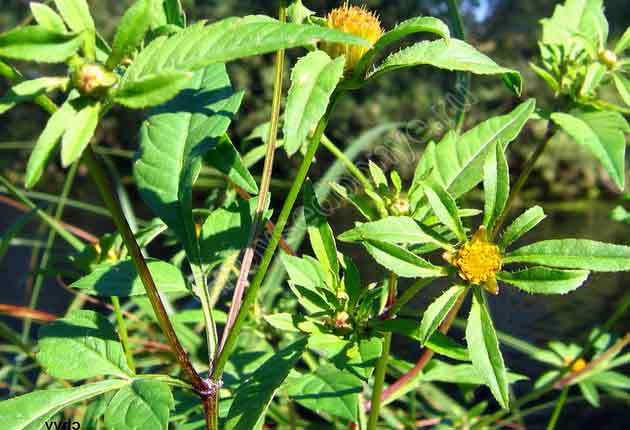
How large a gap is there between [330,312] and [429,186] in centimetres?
10

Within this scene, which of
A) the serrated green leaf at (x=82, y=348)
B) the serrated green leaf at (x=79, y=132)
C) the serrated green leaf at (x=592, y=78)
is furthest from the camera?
the serrated green leaf at (x=592, y=78)

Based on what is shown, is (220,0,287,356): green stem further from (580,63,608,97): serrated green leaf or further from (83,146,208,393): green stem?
(580,63,608,97): serrated green leaf

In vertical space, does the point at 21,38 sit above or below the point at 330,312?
above

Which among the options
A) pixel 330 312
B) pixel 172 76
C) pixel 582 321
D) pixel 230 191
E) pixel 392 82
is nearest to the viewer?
pixel 172 76

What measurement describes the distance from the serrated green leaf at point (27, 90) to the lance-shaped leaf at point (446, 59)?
0.44 feet

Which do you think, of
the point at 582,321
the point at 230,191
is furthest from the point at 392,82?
the point at 230,191

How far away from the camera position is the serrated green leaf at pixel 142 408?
295mm

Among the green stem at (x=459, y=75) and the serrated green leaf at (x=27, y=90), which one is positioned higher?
the serrated green leaf at (x=27, y=90)

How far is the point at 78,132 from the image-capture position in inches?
9.8

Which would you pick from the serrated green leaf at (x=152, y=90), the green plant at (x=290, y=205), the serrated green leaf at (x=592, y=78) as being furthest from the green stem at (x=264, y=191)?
the serrated green leaf at (x=592, y=78)

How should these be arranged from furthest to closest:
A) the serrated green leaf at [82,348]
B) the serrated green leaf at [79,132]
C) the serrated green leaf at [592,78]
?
the serrated green leaf at [592,78] → the serrated green leaf at [82,348] → the serrated green leaf at [79,132]

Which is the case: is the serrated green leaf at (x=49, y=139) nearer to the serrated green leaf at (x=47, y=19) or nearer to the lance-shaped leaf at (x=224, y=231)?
the serrated green leaf at (x=47, y=19)

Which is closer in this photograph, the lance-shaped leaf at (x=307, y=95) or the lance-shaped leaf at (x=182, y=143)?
the lance-shaped leaf at (x=307, y=95)

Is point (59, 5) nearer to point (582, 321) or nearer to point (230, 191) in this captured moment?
point (230, 191)
